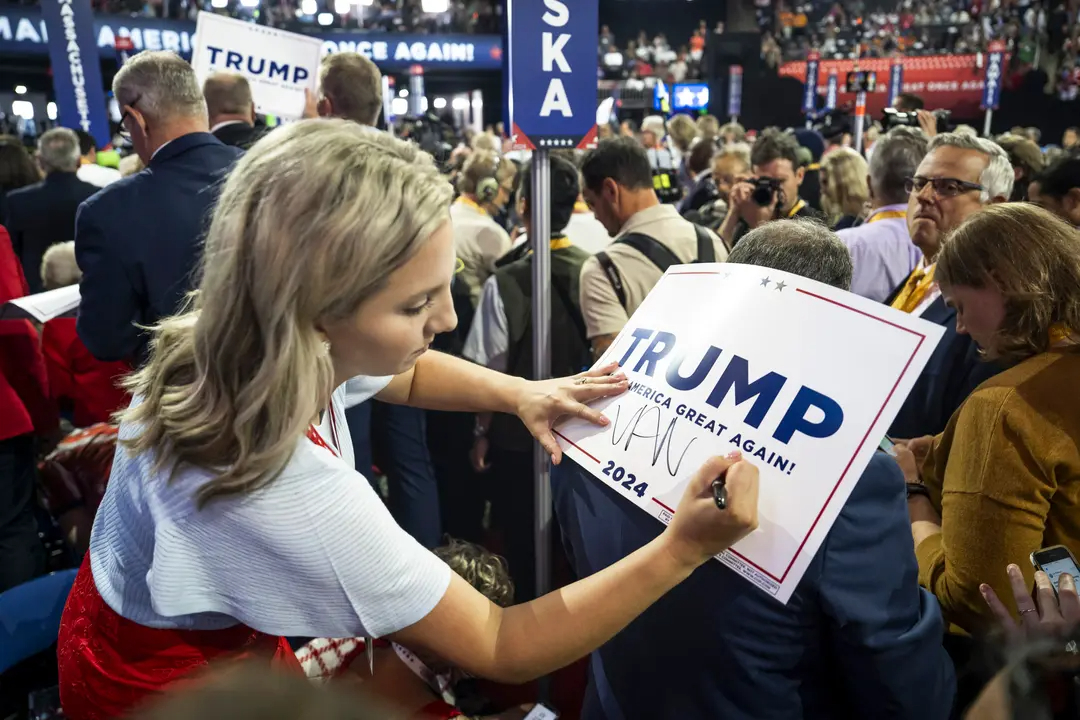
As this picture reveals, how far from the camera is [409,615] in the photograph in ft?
3.21

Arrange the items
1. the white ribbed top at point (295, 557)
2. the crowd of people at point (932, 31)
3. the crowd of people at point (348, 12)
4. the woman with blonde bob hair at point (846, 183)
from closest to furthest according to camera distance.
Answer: the white ribbed top at point (295, 557) < the woman with blonde bob hair at point (846, 183) < the crowd of people at point (932, 31) < the crowd of people at point (348, 12)

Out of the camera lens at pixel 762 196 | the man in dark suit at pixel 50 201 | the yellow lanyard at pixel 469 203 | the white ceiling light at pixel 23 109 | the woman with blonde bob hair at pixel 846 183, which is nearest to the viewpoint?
the camera lens at pixel 762 196

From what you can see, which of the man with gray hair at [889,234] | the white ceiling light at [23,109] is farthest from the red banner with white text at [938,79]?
the white ceiling light at [23,109]

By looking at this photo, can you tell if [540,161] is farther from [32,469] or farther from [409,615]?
[32,469]

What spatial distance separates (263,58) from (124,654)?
11.8 ft

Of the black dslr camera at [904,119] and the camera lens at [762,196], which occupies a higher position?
the black dslr camera at [904,119]

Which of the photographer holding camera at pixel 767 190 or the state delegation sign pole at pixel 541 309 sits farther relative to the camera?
the photographer holding camera at pixel 767 190

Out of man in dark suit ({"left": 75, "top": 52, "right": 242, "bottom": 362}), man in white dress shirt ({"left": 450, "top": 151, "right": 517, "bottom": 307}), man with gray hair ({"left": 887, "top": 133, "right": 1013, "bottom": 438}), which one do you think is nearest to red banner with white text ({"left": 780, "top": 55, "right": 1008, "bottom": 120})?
man in white dress shirt ({"left": 450, "top": 151, "right": 517, "bottom": 307})

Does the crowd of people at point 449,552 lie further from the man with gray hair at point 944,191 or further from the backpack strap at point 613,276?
the backpack strap at point 613,276

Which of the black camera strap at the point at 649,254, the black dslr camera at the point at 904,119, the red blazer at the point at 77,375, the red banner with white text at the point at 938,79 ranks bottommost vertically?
the red blazer at the point at 77,375

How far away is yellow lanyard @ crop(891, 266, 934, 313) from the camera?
244cm

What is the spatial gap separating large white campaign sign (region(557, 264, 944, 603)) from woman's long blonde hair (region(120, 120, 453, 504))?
0.41 metres

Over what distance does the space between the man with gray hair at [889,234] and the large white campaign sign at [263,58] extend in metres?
2.71

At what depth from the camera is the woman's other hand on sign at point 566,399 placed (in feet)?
4.17
